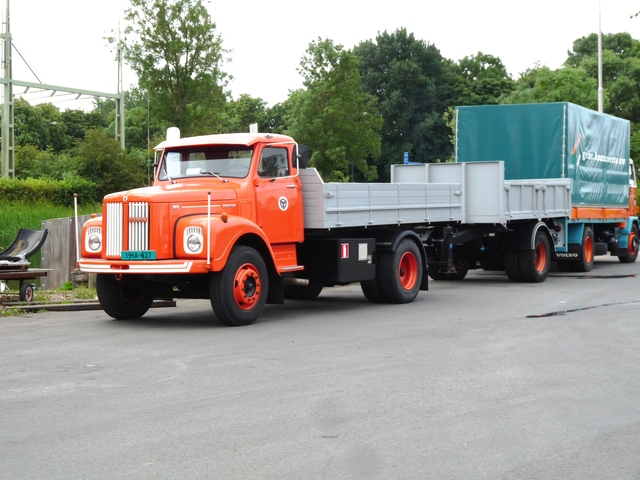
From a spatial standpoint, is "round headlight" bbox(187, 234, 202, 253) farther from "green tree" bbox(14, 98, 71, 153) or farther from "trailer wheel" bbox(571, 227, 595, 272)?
"green tree" bbox(14, 98, 71, 153)

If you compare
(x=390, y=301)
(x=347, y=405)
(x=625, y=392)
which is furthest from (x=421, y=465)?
(x=390, y=301)

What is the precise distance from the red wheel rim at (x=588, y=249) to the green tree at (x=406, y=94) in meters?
46.8

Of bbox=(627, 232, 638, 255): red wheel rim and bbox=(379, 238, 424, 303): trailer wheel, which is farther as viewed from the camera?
bbox=(627, 232, 638, 255): red wheel rim

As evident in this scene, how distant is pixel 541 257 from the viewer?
67.0ft

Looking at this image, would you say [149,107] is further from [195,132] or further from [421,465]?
[421,465]

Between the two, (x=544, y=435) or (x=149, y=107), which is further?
(x=149, y=107)

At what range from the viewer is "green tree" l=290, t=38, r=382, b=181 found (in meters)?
48.1

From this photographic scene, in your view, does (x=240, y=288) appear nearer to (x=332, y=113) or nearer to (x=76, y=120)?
(x=332, y=113)

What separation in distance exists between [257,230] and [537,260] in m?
9.42

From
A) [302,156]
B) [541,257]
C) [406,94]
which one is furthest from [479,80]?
[302,156]

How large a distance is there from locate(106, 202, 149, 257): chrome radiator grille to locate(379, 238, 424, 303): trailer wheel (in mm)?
4482

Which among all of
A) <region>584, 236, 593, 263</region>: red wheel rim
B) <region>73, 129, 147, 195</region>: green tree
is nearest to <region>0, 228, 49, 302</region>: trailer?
<region>584, 236, 593, 263</region>: red wheel rim

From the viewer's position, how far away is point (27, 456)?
584 centimetres

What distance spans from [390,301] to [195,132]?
67.6 ft
